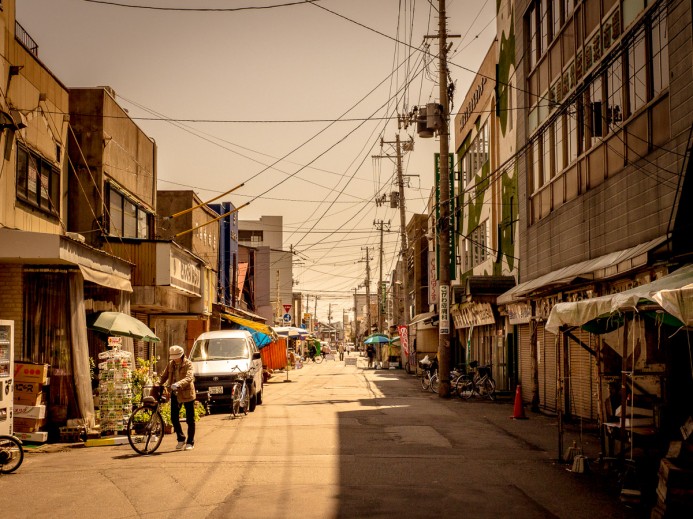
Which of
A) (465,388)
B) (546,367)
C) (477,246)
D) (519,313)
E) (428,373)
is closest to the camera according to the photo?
(546,367)

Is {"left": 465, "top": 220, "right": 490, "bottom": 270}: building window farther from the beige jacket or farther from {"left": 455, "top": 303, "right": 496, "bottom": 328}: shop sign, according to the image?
the beige jacket

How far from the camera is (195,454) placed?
14328 millimetres

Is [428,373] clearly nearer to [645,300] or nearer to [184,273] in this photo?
[184,273]

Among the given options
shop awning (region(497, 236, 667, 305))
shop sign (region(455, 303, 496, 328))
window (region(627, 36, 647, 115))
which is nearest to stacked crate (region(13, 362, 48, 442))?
shop awning (region(497, 236, 667, 305))

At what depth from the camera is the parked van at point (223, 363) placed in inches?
906

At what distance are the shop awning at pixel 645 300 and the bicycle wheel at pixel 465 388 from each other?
1678 centimetres

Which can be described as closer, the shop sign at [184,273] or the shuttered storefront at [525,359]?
the shop sign at [184,273]

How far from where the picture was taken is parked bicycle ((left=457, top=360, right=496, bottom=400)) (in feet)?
94.4

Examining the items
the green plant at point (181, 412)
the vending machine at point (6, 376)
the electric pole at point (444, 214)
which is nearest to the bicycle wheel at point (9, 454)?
the vending machine at point (6, 376)

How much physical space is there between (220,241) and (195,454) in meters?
40.5

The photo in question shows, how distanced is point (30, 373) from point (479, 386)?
17130 mm

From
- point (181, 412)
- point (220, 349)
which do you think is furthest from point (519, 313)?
point (181, 412)

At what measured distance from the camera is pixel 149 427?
47.9 ft

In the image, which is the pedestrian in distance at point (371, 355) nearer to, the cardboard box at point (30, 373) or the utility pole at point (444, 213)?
the utility pole at point (444, 213)
